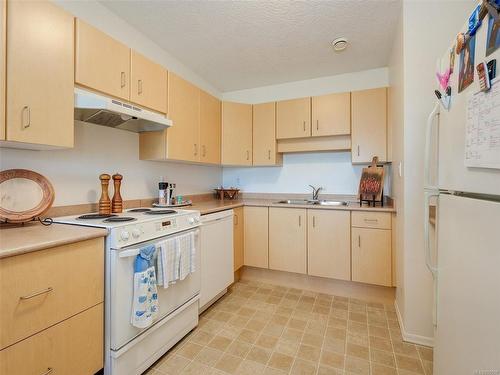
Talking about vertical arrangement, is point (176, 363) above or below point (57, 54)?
below

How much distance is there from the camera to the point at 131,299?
133 cm

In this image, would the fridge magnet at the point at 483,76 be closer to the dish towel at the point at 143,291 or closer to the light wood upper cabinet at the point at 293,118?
the dish towel at the point at 143,291

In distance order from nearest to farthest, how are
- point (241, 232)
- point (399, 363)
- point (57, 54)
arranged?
1. point (57, 54)
2. point (399, 363)
3. point (241, 232)

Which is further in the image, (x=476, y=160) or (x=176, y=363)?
(x=176, y=363)

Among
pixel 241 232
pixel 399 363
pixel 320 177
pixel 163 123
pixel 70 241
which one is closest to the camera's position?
pixel 70 241

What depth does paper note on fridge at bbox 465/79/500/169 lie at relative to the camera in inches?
26.8

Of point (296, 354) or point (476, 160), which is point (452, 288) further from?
point (296, 354)

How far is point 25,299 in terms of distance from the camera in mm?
949

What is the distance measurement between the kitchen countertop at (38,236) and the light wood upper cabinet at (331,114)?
2.35 metres

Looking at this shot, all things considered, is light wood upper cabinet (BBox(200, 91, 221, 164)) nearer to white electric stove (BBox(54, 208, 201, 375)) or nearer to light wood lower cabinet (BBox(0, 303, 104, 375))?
white electric stove (BBox(54, 208, 201, 375))

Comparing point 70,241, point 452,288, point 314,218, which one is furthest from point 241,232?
point 452,288

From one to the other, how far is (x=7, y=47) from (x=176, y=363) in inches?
75.6

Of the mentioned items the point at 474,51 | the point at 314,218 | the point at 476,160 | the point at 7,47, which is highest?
the point at 7,47

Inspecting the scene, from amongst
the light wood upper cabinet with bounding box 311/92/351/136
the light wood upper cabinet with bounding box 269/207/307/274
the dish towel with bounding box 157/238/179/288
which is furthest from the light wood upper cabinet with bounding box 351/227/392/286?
the dish towel with bounding box 157/238/179/288
